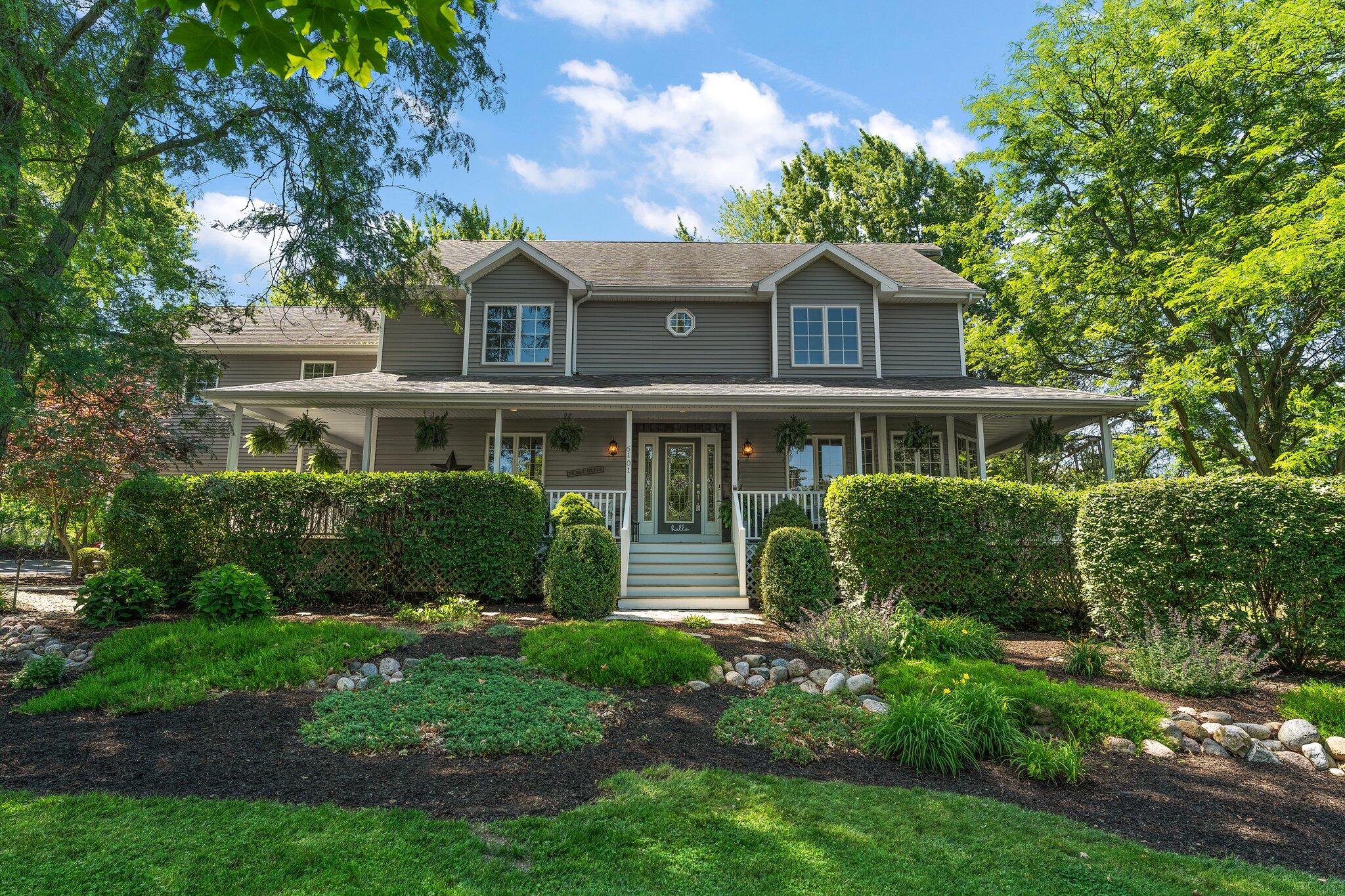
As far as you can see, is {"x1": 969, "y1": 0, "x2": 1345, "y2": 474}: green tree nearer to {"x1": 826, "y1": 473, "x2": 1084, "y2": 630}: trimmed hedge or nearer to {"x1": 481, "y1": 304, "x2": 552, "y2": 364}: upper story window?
{"x1": 826, "y1": 473, "x2": 1084, "y2": 630}: trimmed hedge

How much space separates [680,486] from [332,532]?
6.88 m

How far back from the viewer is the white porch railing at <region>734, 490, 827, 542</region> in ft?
36.9

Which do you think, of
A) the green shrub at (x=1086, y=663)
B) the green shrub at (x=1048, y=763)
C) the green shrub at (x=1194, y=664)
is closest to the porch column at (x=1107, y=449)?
the green shrub at (x=1194, y=664)

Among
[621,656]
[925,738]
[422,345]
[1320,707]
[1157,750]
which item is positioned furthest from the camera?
[422,345]

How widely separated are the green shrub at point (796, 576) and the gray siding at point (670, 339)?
5980 mm

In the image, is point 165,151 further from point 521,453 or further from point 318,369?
point 318,369

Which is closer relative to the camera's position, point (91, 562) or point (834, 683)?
point (834, 683)

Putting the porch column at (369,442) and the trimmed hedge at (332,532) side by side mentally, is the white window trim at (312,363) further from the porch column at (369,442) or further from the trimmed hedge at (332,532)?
the trimmed hedge at (332,532)

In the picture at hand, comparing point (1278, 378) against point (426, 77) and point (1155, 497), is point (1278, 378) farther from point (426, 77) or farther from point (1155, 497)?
point (426, 77)

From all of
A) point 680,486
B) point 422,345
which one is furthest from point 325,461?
point 680,486

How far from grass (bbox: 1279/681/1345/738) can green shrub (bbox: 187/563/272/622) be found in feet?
29.8

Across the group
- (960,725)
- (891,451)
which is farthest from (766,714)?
(891,451)

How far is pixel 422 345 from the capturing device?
46.3ft

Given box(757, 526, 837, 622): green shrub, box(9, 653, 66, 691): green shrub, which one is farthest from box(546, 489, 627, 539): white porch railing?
box(9, 653, 66, 691): green shrub
